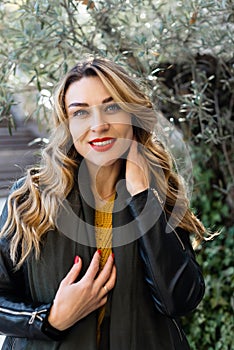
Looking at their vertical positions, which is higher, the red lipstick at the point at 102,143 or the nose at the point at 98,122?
the nose at the point at 98,122

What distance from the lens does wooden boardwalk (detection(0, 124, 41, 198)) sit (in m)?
2.48

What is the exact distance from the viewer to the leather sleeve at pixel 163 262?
151cm

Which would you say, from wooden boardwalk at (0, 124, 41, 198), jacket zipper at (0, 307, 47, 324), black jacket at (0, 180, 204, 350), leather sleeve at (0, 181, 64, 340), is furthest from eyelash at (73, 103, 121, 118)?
wooden boardwalk at (0, 124, 41, 198)

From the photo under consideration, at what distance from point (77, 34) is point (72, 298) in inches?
61.7

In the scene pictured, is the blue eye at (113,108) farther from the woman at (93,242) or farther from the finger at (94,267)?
the finger at (94,267)

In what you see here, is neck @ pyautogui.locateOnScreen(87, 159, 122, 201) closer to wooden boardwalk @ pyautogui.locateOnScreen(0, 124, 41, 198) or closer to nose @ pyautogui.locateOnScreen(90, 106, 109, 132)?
nose @ pyautogui.locateOnScreen(90, 106, 109, 132)

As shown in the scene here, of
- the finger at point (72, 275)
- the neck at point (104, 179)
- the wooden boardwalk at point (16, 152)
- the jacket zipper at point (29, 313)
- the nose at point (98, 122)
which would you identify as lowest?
the wooden boardwalk at point (16, 152)

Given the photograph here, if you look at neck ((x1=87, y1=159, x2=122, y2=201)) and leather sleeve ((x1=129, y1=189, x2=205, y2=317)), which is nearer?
leather sleeve ((x1=129, y1=189, x2=205, y2=317))

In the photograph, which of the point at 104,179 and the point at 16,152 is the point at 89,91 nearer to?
the point at 104,179

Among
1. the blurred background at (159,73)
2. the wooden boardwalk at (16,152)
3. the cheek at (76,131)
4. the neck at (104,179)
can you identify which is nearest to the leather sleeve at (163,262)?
the neck at (104,179)

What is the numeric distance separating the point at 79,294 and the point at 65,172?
0.36 m

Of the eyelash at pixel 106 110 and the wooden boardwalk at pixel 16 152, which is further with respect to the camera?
the wooden boardwalk at pixel 16 152

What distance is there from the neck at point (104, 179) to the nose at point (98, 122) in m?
0.14

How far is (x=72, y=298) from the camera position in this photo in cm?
146
